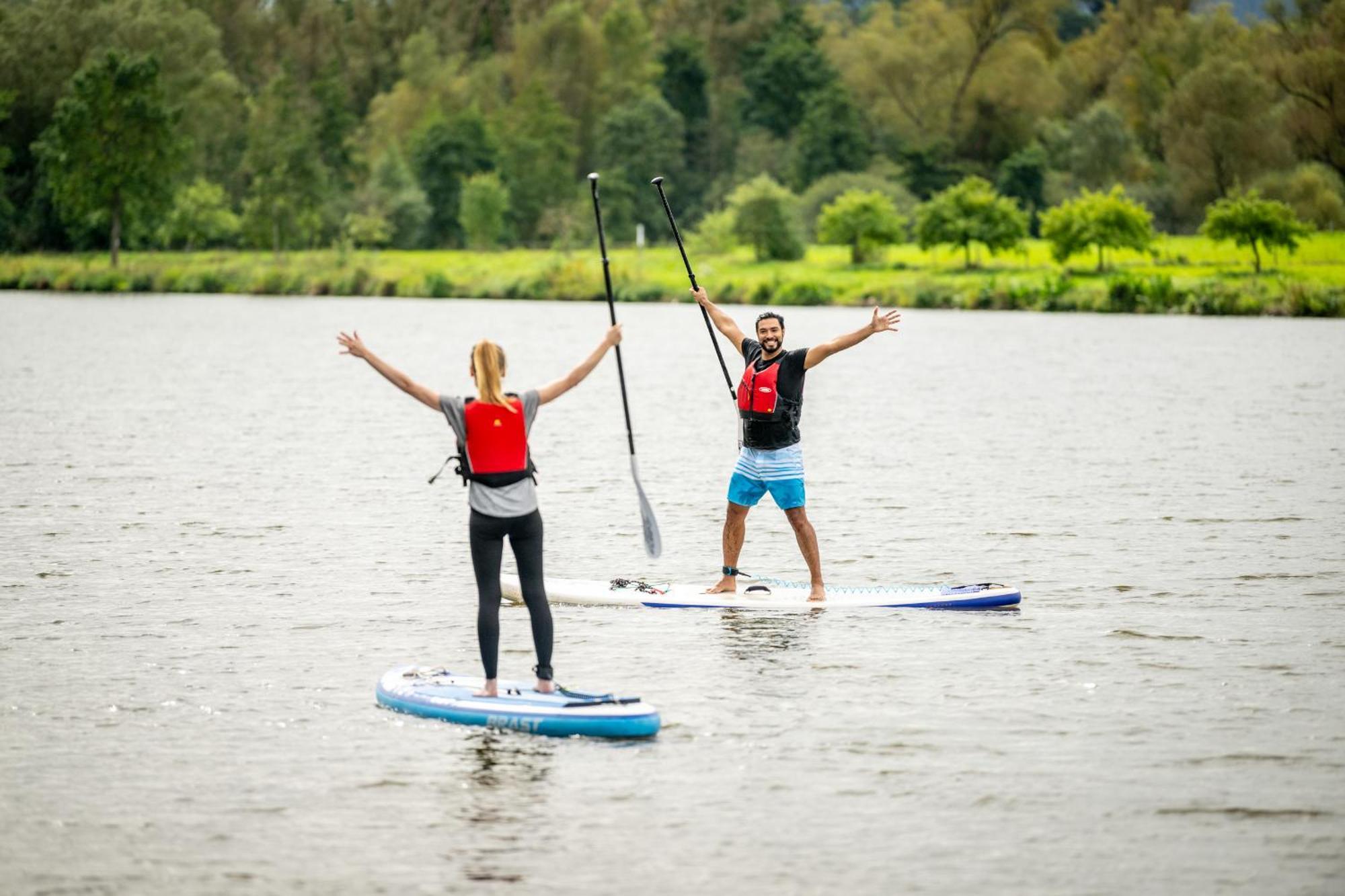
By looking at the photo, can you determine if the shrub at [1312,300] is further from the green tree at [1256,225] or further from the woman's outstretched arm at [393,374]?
the woman's outstretched arm at [393,374]

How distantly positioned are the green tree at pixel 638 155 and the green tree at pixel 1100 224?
44.8m

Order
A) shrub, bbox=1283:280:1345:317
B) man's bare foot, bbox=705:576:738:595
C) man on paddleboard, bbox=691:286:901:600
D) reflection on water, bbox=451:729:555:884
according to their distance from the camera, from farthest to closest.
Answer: shrub, bbox=1283:280:1345:317 → man's bare foot, bbox=705:576:738:595 → man on paddleboard, bbox=691:286:901:600 → reflection on water, bbox=451:729:555:884

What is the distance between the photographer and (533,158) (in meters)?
132

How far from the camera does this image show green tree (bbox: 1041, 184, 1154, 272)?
8531 centimetres

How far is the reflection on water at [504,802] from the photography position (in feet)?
32.6

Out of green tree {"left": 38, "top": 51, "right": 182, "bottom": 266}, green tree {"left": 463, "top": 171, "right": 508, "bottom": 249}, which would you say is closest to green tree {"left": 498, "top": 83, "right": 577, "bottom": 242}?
green tree {"left": 463, "top": 171, "right": 508, "bottom": 249}

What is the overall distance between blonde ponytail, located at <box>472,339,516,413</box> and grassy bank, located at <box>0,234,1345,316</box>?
67.7 meters

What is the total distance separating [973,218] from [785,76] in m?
51.8

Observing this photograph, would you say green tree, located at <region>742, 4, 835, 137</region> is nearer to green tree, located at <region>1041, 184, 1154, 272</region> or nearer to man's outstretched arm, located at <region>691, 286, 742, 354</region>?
green tree, located at <region>1041, 184, 1154, 272</region>

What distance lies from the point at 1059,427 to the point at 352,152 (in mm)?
108242

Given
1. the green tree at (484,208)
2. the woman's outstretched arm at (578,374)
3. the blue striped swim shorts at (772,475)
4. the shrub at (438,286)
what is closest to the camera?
the woman's outstretched arm at (578,374)

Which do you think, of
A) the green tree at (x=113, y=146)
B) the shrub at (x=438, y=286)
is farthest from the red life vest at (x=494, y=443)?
the green tree at (x=113, y=146)

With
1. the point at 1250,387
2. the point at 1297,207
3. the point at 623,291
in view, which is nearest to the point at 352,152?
the point at 623,291

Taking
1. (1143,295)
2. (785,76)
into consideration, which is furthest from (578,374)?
(785,76)
